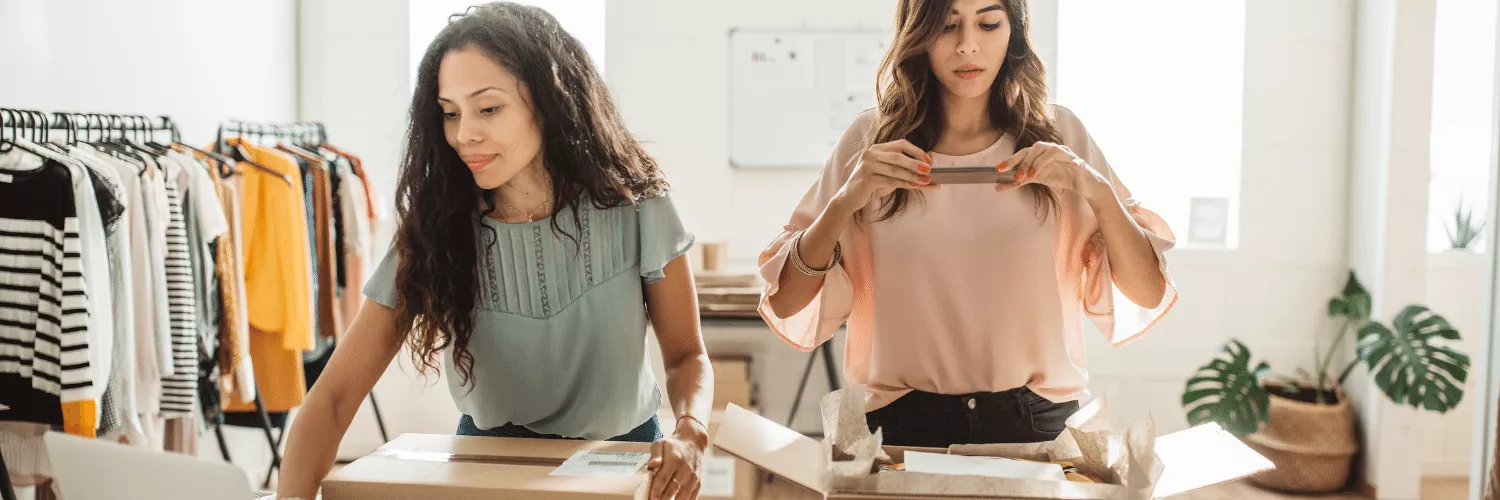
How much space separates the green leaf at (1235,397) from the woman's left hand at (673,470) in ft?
9.16

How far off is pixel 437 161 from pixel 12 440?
4.73 ft

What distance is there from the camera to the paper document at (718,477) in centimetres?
366

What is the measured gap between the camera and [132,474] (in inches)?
36.9

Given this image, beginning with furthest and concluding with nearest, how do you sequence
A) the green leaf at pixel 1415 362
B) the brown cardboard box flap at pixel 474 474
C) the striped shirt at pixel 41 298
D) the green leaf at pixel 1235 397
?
1. the green leaf at pixel 1235 397
2. the green leaf at pixel 1415 362
3. the striped shirt at pixel 41 298
4. the brown cardboard box flap at pixel 474 474

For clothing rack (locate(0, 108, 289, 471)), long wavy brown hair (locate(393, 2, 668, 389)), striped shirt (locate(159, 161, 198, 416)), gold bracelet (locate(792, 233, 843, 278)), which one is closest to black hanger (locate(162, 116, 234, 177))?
clothing rack (locate(0, 108, 289, 471))

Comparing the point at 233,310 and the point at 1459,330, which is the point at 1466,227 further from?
the point at 233,310

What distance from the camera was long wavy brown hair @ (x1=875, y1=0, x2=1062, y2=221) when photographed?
54.2 inches

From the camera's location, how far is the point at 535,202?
1399 mm

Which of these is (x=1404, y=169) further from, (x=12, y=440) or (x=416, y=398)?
(x=12, y=440)

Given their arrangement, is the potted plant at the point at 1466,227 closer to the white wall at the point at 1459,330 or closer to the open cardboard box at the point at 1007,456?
the white wall at the point at 1459,330

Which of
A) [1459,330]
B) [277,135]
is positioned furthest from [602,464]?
[1459,330]

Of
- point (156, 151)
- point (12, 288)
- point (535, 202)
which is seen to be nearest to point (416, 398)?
point (156, 151)

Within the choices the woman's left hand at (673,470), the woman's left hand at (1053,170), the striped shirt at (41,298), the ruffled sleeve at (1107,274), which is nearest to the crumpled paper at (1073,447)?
the woman's left hand at (673,470)

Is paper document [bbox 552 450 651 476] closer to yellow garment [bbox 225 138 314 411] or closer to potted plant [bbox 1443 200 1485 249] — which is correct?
yellow garment [bbox 225 138 314 411]
